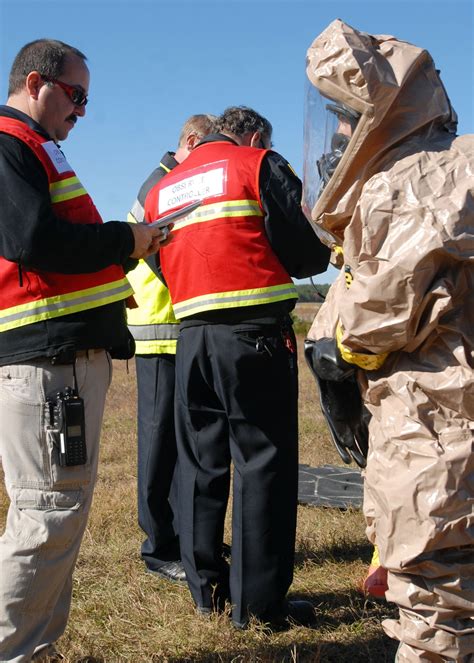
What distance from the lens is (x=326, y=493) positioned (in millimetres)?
6023

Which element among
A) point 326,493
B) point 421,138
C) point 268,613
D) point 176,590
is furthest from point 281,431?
point 326,493

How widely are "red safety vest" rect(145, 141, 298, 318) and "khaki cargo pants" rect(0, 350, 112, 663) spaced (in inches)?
37.3

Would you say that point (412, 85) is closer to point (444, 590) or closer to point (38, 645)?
point (444, 590)

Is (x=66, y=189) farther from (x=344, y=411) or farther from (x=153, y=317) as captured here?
(x=153, y=317)

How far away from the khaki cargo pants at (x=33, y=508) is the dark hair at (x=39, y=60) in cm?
105

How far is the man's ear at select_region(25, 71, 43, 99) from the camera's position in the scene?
319 centimetres

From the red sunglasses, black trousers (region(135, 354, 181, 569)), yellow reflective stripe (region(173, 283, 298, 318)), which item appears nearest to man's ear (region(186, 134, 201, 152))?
black trousers (region(135, 354, 181, 569))

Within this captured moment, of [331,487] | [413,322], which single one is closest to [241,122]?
[413,322]

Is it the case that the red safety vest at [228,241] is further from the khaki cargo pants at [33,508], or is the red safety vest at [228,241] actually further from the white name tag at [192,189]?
the khaki cargo pants at [33,508]

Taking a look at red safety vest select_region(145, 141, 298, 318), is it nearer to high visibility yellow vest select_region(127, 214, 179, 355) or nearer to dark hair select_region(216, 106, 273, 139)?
dark hair select_region(216, 106, 273, 139)

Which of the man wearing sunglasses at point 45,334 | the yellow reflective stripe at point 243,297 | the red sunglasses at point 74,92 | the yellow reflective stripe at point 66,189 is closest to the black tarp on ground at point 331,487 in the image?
the yellow reflective stripe at point 243,297

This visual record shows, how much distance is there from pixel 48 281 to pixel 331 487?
11.5ft

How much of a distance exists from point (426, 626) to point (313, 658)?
0.98 meters

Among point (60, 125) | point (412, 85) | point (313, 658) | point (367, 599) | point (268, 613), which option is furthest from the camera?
point (367, 599)
